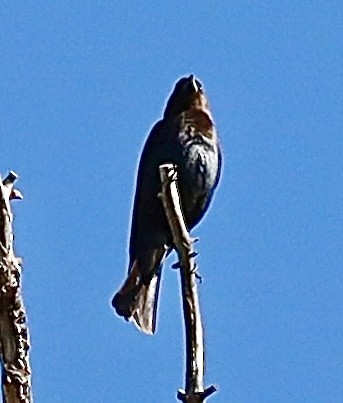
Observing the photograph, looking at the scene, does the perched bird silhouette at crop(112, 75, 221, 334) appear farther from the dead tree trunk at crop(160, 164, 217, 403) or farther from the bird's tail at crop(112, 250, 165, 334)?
the dead tree trunk at crop(160, 164, 217, 403)

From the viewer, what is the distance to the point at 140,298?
461cm

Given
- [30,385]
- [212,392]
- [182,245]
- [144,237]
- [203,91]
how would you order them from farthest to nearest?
[203,91]
[144,237]
[182,245]
[212,392]
[30,385]

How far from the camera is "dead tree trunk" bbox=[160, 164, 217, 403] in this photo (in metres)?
1.56

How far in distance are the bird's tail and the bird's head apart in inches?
43.3

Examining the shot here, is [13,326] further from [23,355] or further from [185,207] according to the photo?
[185,207]

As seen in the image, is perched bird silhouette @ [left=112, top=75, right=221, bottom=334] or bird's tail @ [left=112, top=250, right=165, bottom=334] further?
perched bird silhouette @ [left=112, top=75, right=221, bottom=334]

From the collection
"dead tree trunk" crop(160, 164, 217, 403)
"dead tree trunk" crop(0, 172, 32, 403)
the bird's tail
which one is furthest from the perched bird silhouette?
"dead tree trunk" crop(0, 172, 32, 403)

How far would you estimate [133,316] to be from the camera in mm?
4500

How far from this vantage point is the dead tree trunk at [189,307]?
156cm

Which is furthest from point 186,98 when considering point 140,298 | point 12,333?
point 12,333

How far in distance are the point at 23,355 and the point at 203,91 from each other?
176 inches

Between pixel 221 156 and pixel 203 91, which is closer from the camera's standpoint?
pixel 221 156

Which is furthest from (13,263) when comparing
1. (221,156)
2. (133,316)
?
(221,156)

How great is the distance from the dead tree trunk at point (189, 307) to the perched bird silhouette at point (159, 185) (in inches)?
101
